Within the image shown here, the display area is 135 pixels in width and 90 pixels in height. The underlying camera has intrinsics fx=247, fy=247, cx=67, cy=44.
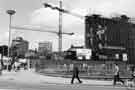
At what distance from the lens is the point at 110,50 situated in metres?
61.2

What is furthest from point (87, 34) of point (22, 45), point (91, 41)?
point (22, 45)

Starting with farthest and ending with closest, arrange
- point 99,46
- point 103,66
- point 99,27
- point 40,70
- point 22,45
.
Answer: point 22,45 → point 99,27 → point 99,46 → point 40,70 → point 103,66

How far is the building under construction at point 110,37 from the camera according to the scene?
60700mm

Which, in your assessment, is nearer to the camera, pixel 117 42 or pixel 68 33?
pixel 68 33

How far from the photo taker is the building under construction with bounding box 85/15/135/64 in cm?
Result: 6070

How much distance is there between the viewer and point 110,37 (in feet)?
208

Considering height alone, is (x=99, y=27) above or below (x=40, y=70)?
above

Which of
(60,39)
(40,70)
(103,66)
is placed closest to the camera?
(103,66)

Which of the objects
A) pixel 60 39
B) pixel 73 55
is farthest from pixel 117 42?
pixel 60 39

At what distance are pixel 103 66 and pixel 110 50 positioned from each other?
117ft

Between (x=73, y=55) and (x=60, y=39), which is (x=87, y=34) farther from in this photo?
(x=60, y=39)

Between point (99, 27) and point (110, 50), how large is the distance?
7.16 meters

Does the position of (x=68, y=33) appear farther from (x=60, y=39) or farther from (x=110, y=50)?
(x=110, y=50)

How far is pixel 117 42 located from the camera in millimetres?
65312
